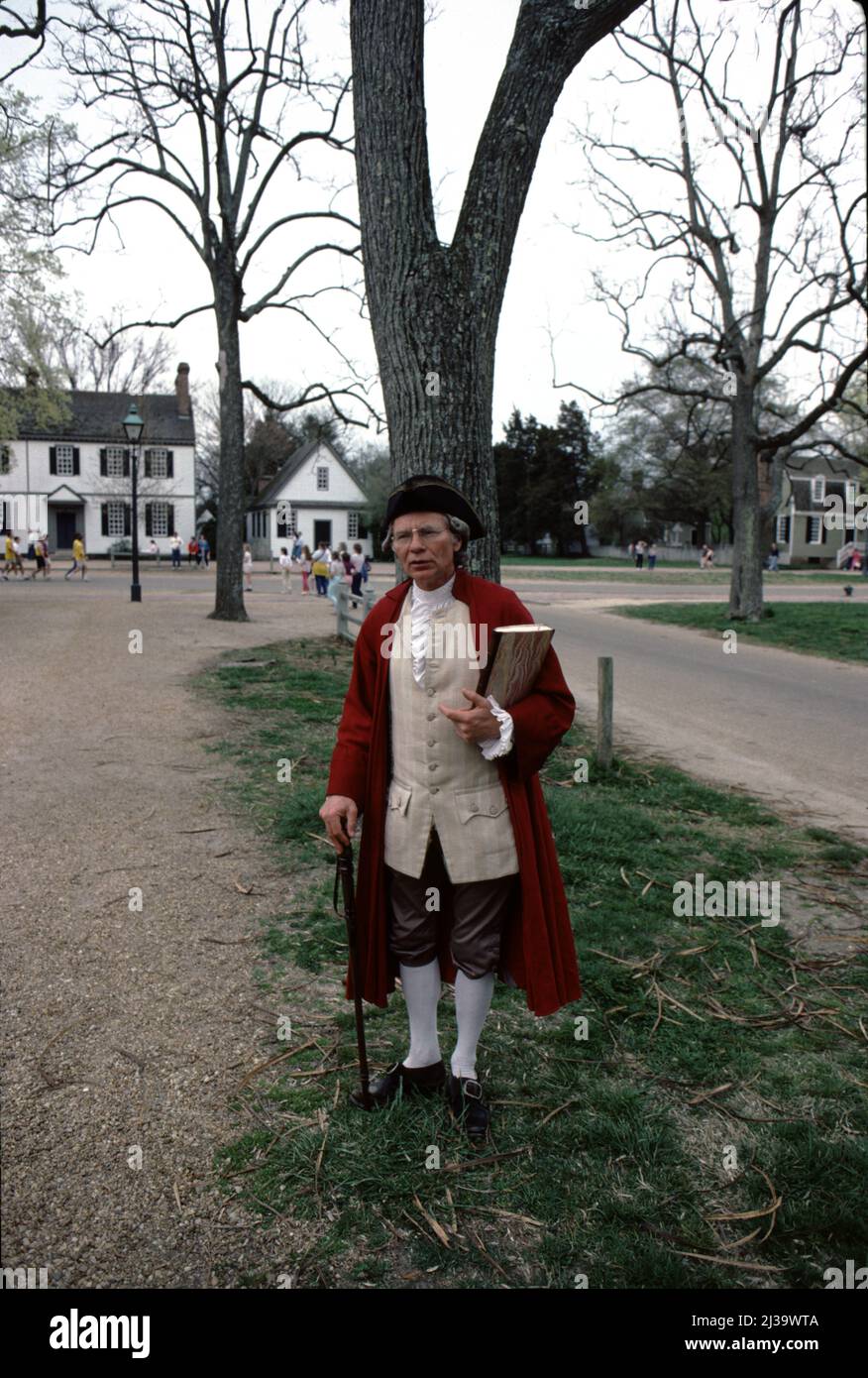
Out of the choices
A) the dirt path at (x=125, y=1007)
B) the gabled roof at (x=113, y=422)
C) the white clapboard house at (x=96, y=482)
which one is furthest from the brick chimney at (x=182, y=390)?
the dirt path at (x=125, y=1007)

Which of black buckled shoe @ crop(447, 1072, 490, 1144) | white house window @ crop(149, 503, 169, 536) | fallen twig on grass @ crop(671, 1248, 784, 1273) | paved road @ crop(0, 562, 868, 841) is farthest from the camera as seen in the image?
white house window @ crop(149, 503, 169, 536)

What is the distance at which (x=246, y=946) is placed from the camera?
422 cm

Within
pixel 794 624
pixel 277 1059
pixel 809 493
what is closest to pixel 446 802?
pixel 277 1059

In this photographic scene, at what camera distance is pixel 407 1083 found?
3.15m

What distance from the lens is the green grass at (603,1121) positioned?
247 centimetres

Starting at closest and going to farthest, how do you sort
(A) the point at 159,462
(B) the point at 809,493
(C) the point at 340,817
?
1. (C) the point at 340,817
2. (A) the point at 159,462
3. (B) the point at 809,493

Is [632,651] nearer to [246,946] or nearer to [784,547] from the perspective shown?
[246,946]

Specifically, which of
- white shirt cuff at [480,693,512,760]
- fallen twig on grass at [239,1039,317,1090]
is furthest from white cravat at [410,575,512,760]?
fallen twig on grass at [239,1039,317,1090]

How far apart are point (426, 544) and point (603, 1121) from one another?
1803 millimetres

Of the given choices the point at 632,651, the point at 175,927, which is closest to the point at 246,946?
the point at 175,927

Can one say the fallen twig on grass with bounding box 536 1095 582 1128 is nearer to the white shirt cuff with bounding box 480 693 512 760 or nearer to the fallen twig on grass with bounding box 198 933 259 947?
the white shirt cuff with bounding box 480 693 512 760

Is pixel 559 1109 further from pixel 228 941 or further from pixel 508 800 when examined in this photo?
pixel 228 941

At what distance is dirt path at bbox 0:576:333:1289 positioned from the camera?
2477 mm

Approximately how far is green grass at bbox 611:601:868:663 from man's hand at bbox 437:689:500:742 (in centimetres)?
1406
